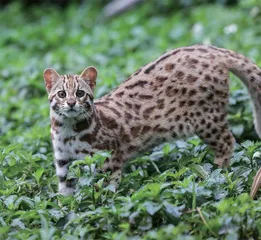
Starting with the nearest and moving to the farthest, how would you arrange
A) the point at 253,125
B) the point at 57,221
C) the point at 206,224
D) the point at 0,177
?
the point at 206,224, the point at 57,221, the point at 0,177, the point at 253,125

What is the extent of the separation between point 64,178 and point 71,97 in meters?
0.79

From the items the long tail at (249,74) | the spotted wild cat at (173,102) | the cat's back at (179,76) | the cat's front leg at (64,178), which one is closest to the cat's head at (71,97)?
the spotted wild cat at (173,102)

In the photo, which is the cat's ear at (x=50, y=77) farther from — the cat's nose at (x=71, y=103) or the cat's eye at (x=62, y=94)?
the cat's nose at (x=71, y=103)

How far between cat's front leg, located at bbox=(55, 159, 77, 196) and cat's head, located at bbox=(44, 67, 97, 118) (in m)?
0.47

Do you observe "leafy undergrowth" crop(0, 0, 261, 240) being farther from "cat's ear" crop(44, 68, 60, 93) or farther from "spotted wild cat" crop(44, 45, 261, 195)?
"cat's ear" crop(44, 68, 60, 93)

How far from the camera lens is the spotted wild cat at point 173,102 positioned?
321 inches

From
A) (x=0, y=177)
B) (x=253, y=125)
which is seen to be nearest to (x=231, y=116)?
(x=253, y=125)

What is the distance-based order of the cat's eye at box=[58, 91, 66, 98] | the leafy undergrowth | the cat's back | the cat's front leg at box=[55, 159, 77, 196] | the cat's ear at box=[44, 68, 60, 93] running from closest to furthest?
the leafy undergrowth → the cat's eye at box=[58, 91, 66, 98] → the cat's front leg at box=[55, 159, 77, 196] → the cat's ear at box=[44, 68, 60, 93] → the cat's back

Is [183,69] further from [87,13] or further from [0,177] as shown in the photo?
[87,13]

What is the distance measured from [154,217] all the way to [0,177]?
1792 mm

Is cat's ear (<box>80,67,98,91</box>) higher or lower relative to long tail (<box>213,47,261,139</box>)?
higher

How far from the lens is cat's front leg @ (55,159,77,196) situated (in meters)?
7.86

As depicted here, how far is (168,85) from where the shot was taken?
8.37 metres

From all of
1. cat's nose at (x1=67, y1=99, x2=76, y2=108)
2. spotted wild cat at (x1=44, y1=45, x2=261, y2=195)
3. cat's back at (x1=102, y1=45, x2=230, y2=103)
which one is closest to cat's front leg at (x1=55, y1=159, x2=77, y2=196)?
spotted wild cat at (x1=44, y1=45, x2=261, y2=195)
